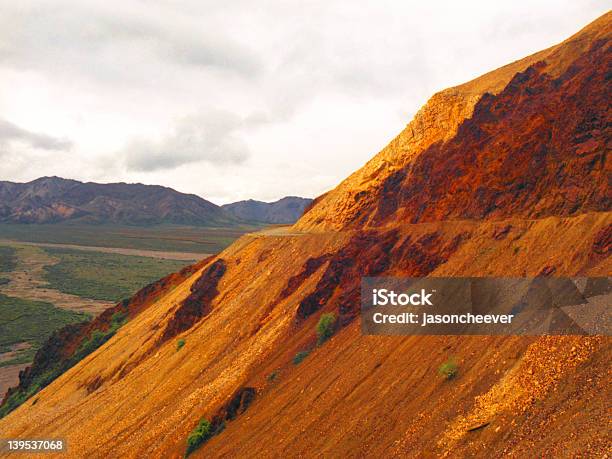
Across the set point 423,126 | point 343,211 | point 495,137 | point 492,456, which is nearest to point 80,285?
point 343,211

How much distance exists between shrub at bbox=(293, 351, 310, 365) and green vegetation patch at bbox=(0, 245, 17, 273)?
397ft

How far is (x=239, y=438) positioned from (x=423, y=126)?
82.4ft

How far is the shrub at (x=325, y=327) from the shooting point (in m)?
20.5

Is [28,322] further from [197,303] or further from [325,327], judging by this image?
[325,327]

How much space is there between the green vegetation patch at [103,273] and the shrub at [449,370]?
77.7m

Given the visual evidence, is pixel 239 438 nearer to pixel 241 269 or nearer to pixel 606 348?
pixel 606 348

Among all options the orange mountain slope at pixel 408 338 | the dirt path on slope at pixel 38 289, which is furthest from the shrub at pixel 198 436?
the dirt path on slope at pixel 38 289

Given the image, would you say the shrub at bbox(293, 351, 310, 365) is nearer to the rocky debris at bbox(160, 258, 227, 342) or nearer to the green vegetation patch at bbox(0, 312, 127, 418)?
the rocky debris at bbox(160, 258, 227, 342)

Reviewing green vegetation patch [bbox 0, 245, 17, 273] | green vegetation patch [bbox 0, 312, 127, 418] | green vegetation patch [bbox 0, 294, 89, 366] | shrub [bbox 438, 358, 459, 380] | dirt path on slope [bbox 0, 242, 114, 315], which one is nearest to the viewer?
shrub [bbox 438, 358, 459, 380]

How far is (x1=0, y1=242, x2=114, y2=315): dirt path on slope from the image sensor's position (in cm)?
7681

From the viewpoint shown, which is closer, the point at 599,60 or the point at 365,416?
the point at 365,416

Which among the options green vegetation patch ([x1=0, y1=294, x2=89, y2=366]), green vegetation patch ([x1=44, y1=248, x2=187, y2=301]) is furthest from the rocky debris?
green vegetation patch ([x1=44, y1=248, x2=187, y2=301])

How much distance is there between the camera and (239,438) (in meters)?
16.8

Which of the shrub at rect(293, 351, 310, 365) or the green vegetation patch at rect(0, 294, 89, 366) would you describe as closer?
the shrub at rect(293, 351, 310, 365)
